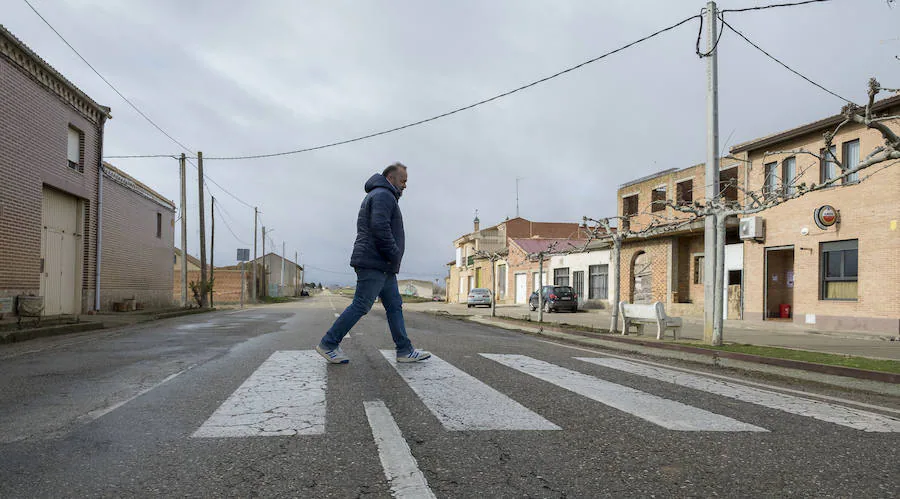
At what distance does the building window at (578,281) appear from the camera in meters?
33.1

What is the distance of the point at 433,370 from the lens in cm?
566

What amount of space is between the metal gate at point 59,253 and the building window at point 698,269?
22.7m

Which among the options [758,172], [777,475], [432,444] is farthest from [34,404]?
[758,172]

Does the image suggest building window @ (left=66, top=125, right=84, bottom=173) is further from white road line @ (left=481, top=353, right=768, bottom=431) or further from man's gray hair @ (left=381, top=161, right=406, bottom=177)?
white road line @ (left=481, top=353, right=768, bottom=431)

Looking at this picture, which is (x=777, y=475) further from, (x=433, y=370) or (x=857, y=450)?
(x=433, y=370)

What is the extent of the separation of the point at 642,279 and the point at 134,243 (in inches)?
863

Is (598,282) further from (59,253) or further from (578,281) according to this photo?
(59,253)

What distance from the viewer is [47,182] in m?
15.0

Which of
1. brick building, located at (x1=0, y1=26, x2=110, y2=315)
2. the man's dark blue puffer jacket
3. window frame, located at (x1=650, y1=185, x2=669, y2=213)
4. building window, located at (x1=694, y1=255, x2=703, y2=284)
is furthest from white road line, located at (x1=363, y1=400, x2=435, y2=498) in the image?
window frame, located at (x1=650, y1=185, x2=669, y2=213)

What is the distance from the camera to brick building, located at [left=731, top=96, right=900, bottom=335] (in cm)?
1502

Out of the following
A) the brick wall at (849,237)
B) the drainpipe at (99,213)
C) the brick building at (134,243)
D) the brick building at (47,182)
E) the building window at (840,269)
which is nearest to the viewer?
the brick building at (47,182)

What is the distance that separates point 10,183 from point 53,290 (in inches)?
157

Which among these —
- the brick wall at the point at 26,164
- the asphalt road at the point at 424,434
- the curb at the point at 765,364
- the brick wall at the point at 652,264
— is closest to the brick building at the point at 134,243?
the brick wall at the point at 26,164

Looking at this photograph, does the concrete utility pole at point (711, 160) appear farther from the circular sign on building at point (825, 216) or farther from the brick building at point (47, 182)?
the brick building at point (47, 182)
